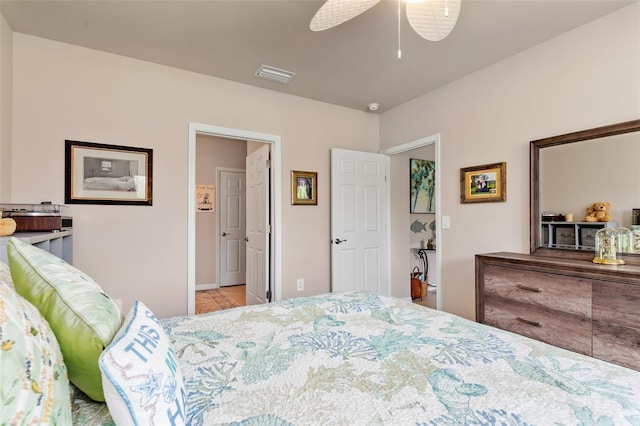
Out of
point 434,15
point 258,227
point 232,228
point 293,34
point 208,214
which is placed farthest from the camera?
point 232,228

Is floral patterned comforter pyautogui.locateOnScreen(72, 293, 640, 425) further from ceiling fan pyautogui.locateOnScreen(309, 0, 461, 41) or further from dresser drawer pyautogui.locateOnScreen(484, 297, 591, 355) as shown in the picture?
ceiling fan pyautogui.locateOnScreen(309, 0, 461, 41)

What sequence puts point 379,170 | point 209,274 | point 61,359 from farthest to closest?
point 209,274
point 379,170
point 61,359

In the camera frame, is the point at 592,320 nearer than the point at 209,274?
Yes

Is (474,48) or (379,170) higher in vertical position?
(474,48)

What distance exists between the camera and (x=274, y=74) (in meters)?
3.01

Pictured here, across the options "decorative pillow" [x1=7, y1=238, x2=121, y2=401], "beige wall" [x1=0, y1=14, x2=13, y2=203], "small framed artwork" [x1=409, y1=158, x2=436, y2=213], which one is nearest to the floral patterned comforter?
"decorative pillow" [x1=7, y1=238, x2=121, y2=401]

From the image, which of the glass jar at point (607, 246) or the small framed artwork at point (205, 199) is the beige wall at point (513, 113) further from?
the small framed artwork at point (205, 199)

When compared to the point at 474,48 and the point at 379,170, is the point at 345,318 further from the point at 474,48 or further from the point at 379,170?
the point at 379,170

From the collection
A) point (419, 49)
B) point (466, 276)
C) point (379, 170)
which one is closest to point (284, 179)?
point (379, 170)

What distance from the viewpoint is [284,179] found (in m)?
3.51

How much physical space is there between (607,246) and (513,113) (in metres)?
1.27

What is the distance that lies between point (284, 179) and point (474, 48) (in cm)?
215

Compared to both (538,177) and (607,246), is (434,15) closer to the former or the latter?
(538,177)

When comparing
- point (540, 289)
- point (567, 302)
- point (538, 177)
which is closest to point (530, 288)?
point (540, 289)
